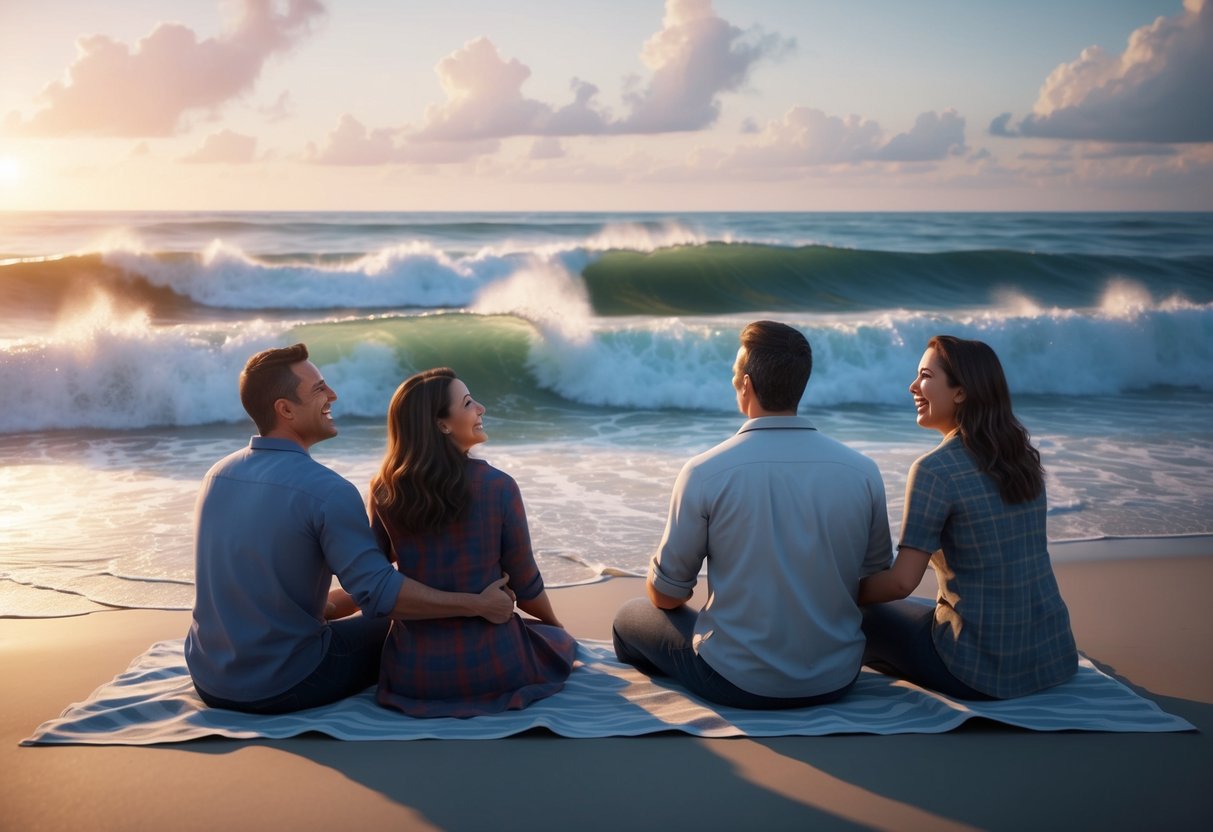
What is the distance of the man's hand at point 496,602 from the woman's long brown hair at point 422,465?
0.25m

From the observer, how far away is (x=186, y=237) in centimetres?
2675

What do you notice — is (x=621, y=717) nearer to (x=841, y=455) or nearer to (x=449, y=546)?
(x=449, y=546)

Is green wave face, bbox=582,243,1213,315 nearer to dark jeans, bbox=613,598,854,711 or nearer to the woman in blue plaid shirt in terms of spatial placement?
dark jeans, bbox=613,598,854,711

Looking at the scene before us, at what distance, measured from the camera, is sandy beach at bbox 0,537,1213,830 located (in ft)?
8.71

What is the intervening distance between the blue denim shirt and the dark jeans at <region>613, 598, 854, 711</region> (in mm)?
893

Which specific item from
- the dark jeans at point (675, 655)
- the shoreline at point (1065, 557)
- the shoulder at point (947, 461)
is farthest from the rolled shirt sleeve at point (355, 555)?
the shoreline at point (1065, 557)

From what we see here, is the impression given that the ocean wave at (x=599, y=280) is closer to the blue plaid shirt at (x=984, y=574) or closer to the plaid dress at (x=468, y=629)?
the plaid dress at (x=468, y=629)

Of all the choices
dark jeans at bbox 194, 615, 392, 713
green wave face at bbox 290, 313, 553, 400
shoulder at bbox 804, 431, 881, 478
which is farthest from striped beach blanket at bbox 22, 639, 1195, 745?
green wave face at bbox 290, 313, 553, 400

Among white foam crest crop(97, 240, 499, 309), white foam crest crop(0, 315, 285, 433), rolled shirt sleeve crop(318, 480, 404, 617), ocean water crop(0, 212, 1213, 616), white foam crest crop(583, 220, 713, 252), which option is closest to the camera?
rolled shirt sleeve crop(318, 480, 404, 617)

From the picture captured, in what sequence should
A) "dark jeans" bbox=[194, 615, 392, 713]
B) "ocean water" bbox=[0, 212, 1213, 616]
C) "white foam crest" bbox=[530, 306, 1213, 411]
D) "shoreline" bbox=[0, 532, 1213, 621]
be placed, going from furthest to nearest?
"white foam crest" bbox=[530, 306, 1213, 411], "ocean water" bbox=[0, 212, 1213, 616], "shoreline" bbox=[0, 532, 1213, 621], "dark jeans" bbox=[194, 615, 392, 713]

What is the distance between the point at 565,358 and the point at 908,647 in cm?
937

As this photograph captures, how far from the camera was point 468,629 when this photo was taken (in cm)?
329

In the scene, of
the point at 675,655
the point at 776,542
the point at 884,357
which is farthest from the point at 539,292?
the point at 776,542

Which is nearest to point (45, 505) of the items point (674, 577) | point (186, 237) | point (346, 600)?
point (346, 600)
